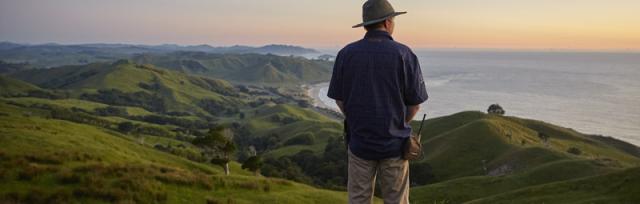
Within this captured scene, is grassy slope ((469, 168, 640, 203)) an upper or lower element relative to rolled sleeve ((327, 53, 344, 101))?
lower

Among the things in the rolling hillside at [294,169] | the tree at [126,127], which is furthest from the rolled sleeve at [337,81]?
the tree at [126,127]

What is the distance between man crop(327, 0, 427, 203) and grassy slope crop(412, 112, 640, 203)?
129 feet

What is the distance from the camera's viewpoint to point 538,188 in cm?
3728

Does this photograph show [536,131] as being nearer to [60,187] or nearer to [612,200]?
[612,200]

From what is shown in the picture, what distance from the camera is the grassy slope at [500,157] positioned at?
1975 inches

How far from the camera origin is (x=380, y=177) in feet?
23.3

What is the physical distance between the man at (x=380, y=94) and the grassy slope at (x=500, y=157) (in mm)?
39176

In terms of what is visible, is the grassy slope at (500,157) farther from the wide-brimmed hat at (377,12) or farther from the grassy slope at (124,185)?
the wide-brimmed hat at (377,12)

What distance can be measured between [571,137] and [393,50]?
121m

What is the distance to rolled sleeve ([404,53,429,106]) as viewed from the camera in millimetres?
6660

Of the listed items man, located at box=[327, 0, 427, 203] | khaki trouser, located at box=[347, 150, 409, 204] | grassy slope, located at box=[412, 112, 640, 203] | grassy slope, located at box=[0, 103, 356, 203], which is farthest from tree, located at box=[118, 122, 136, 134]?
man, located at box=[327, 0, 427, 203]

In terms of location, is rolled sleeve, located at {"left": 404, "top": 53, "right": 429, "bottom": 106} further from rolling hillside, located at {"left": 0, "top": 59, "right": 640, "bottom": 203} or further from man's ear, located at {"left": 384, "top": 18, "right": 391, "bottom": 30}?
rolling hillside, located at {"left": 0, "top": 59, "right": 640, "bottom": 203}

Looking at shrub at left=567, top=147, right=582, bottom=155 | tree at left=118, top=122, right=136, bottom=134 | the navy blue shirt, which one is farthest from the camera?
tree at left=118, top=122, right=136, bottom=134

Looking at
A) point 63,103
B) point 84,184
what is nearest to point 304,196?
point 84,184
